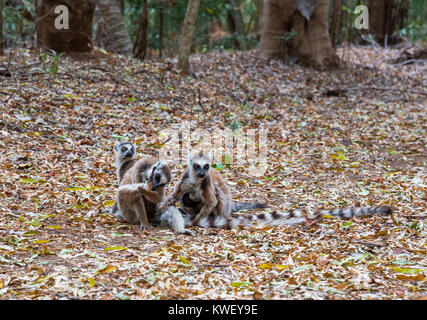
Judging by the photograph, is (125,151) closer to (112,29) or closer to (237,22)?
(112,29)

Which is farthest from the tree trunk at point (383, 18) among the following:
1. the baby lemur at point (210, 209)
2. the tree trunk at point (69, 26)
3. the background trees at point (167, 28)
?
the baby lemur at point (210, 209)

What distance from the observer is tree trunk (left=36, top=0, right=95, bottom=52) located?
1049cm

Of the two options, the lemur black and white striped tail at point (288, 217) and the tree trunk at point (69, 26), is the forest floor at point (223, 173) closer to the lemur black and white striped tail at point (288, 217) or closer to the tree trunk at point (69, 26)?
the lemur black and white striped tail at point (288, 217)

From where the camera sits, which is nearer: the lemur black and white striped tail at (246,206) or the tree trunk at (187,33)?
the lemur black and white striped tail at (246,206)

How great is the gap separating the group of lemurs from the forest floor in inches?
5.3

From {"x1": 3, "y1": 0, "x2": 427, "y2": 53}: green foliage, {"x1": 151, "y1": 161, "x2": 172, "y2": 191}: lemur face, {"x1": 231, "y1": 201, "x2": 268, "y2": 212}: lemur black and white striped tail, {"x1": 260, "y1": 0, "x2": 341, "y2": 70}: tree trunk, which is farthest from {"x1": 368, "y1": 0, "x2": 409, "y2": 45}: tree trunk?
{"x1": 151, "y1": 161, "x2": 172, "y2": 191}: lemur face

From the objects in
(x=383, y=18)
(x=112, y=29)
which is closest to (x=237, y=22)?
(x=383, y=18)

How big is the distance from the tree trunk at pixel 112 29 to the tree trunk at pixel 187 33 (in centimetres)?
196

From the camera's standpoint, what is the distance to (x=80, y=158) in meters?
7.32

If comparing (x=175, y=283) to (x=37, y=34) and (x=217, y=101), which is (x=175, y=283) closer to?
(x=217, y=101)

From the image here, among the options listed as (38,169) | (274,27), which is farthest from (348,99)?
(38,169)

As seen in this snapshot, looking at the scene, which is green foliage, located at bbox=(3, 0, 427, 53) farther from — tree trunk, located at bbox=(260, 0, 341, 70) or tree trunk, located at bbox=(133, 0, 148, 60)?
tree trunk, located at bbox=(133, 0, 148, 60)

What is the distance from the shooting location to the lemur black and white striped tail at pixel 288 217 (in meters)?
5.36

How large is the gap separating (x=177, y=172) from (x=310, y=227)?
8.57 ft
